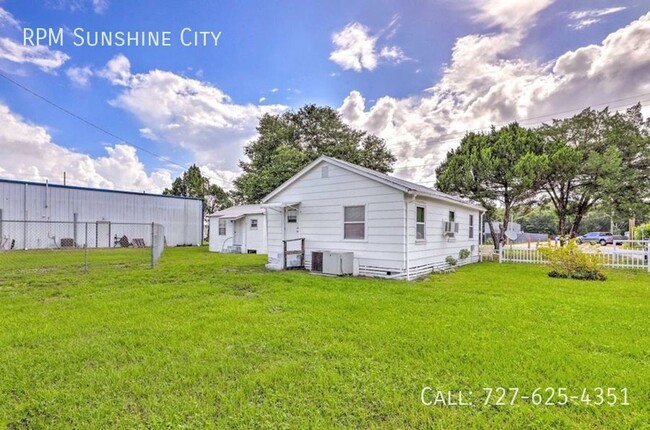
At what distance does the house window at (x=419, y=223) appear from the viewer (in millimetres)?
9359

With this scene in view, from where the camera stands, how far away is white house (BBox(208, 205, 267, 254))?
691 inches

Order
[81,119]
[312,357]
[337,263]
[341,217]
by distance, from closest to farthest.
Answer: [312,357]
[337,263]
[341,217]
[81,119]

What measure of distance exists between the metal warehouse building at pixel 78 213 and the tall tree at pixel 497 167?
16.6 m

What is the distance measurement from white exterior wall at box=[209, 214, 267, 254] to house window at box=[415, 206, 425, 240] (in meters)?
9.60

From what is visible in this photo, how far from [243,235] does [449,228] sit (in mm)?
11440

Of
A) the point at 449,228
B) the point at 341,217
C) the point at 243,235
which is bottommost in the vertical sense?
the point at 243,235

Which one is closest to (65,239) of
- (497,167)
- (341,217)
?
(341,217)

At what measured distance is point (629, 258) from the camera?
39.4ft

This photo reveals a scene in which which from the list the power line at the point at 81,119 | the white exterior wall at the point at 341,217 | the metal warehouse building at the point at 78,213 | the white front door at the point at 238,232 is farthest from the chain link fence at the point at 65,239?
the white exterior wall at the point at 341,217

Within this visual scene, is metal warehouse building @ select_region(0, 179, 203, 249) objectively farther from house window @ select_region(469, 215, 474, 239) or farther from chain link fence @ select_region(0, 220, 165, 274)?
house window @ select_region(469, 215, 474, 239)

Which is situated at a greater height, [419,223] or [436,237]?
[419,223]

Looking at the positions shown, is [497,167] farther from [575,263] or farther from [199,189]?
[199,189]

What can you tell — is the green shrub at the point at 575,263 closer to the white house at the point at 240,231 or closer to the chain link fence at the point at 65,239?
the white house at the point at 240,231

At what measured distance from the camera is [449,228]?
37.8 ft
